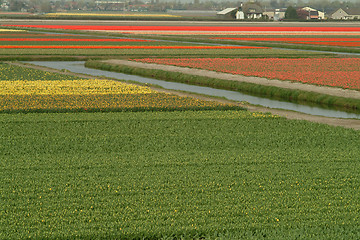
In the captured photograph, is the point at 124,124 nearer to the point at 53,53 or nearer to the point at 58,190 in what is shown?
the point at 58,190

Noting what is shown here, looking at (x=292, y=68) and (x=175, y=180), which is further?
(x=292, y=68)

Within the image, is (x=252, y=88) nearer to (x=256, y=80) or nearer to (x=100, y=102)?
(x=256, y=80)

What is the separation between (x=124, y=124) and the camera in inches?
1045

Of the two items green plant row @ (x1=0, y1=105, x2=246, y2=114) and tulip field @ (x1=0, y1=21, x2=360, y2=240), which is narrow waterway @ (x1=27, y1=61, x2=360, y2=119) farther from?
green plant row @ (x1=0, y1=105, x2=246, y2=114)

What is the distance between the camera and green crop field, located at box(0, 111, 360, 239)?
1409cm

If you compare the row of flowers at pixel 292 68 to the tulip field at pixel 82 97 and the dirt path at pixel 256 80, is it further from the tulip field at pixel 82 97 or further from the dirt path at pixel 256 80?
the tulip field at pixel 82 97

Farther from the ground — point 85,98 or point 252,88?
point 85,98

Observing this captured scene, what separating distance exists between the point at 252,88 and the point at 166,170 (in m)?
23.9

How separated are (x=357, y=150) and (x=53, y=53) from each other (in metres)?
49.7

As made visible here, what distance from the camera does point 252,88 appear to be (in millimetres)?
41812

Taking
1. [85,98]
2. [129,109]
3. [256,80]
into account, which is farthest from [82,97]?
[256,80]

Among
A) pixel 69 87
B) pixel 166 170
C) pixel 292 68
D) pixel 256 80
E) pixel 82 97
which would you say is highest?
pixel 166 170

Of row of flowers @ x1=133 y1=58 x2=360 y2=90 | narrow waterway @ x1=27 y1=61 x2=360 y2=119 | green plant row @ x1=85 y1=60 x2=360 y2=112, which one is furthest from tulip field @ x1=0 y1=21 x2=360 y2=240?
row of flowers @ x1=133 y1=58 x2=360 y2=90

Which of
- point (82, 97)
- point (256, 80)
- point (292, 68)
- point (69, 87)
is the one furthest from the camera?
point (292, 68)
